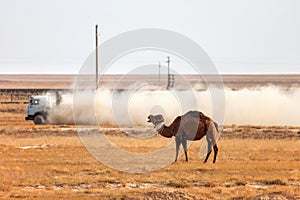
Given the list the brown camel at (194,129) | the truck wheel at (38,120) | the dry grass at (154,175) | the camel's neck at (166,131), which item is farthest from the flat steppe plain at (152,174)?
the truck wheel at (38,120)

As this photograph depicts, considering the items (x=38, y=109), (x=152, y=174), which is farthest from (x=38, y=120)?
(x=152, y=174)

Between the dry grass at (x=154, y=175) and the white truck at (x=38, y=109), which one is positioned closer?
the dry grass at (x=154, y=175)

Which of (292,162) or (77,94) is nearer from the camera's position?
(292,162)

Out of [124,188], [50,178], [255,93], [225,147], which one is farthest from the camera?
[255,93]

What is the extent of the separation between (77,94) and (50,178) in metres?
Answer: 41.9

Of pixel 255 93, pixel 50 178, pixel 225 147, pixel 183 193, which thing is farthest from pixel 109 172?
pixel 255 93

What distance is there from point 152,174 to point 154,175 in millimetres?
397

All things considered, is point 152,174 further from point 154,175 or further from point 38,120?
point 38,120

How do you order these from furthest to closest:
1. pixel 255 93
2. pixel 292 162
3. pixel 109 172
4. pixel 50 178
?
pixel 255 93 < pixel 292 162 < pixel 109 172 < pixel 50 178

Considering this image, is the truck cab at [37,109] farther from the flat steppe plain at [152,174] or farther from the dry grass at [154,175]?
the dry grass at [154,175]

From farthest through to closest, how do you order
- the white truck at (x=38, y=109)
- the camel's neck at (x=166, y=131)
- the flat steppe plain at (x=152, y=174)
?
the white truck at (x=38, y=109) → the camel's neck at (x=166, y=131) → the flat steppe plain at (x=152, y=174)

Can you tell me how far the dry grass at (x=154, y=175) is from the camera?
21938 millimetres

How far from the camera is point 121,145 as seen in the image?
39.5 metres

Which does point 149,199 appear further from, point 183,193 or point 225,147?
point 225,147
